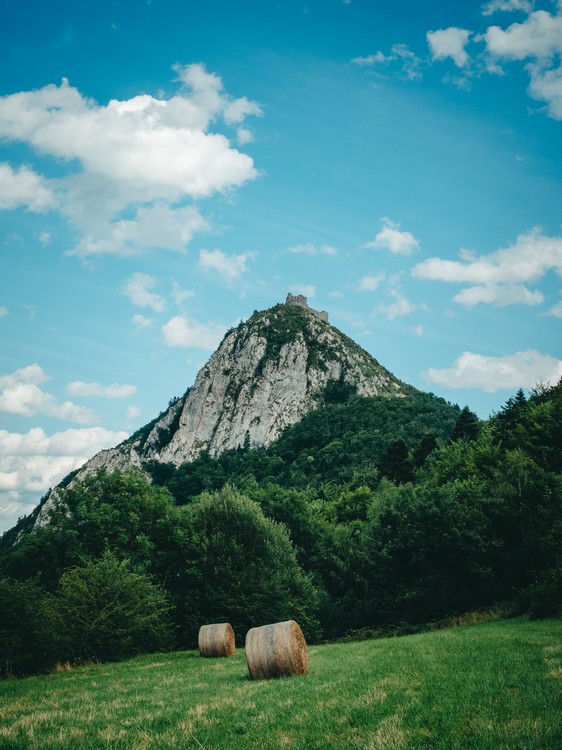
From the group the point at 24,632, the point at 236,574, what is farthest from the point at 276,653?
the point at 236,574

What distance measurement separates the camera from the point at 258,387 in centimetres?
16888

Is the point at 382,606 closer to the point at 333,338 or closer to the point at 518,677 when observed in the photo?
the point at 518,677

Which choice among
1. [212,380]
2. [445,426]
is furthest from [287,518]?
[212,380]

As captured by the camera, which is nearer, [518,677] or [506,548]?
[518,677]

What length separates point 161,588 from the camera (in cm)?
3191

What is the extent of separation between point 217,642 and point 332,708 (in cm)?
1427

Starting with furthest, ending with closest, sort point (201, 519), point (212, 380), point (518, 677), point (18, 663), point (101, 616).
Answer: point (212, 380) → point (201, 519) → point (101, 616) → point (18, 663) → point (518, 677)

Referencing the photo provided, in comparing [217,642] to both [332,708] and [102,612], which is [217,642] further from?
[332,708]

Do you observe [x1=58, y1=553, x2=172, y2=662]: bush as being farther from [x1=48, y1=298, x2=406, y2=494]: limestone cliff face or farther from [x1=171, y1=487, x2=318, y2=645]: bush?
[x1=48, y1=298, x2=406, y2=494]: limestone cliff face

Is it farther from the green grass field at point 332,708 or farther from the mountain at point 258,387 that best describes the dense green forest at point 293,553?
the mountain at point 258,387

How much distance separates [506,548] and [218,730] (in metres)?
28.6

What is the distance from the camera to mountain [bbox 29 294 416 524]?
16225 centimetres

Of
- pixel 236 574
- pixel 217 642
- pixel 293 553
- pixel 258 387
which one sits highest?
A: pixel 258 387

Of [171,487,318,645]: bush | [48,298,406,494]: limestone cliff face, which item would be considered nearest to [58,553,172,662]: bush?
[171,487,318,645]: bush
